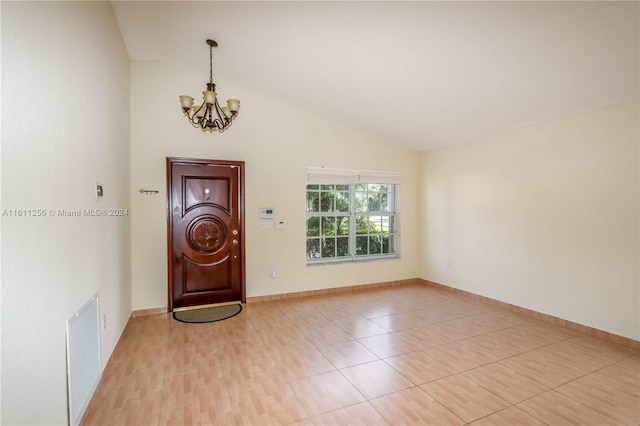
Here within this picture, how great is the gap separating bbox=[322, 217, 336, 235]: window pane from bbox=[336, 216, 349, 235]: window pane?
0.24ft

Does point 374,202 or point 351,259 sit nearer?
point 351,259

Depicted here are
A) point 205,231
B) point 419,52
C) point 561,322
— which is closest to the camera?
point 419,52

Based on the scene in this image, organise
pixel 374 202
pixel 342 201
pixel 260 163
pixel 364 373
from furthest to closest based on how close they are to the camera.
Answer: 1. pixel 374 202
2. pixel 342 201
3. pixel 260 163
4. pixel 364 373

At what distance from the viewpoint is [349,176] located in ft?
16.2

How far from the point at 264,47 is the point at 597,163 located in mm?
3648

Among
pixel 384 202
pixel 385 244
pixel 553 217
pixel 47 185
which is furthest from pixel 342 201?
pixel 47 185

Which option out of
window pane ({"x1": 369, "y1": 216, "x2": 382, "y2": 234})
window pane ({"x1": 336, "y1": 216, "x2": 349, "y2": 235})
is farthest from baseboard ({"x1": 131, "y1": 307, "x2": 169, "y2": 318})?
window pane ({"x1": 369, "y1": 216, "x2": 382, "y2": 234})

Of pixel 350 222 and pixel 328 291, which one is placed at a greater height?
pixel 350 222

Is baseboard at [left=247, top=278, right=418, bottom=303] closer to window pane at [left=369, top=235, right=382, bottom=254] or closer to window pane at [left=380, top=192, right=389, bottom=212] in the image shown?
window pane at [left=369, top=235, right=382, bottom=254]

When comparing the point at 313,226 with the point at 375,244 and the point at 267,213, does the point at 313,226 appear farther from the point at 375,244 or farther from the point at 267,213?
the point at 375,244

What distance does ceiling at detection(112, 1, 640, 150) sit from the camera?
7.30ft

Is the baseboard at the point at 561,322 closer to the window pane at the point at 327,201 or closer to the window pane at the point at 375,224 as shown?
the window pane at the point at 375,224

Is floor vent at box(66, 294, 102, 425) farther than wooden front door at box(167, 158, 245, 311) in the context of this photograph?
No

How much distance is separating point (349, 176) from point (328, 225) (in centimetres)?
85
